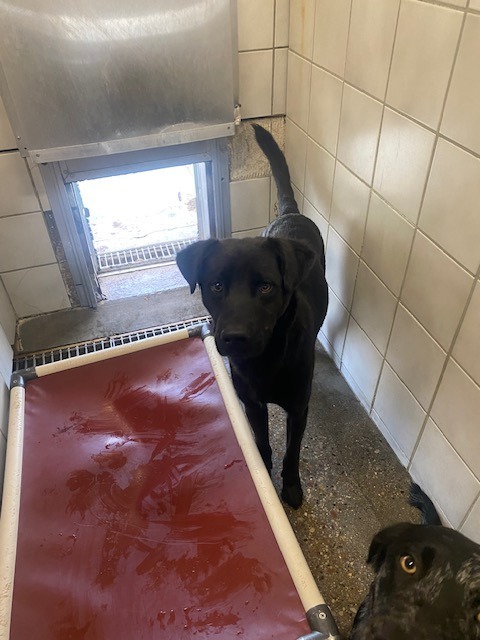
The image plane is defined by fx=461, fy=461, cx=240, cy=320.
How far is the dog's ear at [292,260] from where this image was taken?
115cm

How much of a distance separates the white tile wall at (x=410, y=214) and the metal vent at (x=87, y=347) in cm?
81

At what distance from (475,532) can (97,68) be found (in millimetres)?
1900

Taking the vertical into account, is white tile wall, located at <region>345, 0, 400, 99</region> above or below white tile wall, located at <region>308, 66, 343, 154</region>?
above

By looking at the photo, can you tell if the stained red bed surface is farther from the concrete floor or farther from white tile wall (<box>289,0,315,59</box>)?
white tile wall (<box>289,0,315,59</box>)

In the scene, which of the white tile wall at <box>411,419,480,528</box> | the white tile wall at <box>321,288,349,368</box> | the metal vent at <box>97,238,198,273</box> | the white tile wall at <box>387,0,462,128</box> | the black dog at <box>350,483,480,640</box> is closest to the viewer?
the black dog at <box>350,483,480,640</box>

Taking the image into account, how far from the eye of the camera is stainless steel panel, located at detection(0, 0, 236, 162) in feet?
5.04

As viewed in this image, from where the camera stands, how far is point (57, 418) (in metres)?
1.53

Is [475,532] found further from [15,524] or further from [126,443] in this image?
[15,524]

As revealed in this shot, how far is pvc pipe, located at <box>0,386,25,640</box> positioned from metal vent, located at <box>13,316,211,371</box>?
0.43 meters

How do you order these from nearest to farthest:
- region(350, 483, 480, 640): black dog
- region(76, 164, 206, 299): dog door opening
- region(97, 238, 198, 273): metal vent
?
region(350, 483, 480, 640): black dog, region(76, 164, 206, 299): dog door opening, region(97, 238, 198, 273): metal vent

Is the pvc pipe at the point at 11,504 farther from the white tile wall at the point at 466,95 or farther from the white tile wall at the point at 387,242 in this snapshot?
the white tile wall at the point at 466,95

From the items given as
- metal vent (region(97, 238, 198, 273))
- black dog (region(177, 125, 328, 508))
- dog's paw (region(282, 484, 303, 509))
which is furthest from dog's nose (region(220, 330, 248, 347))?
metal vent (region(97, 238, 198, 273))

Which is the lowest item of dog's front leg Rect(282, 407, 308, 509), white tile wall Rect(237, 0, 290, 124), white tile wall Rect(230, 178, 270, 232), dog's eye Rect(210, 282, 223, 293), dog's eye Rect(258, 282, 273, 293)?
dog's front leg Rect(282, 407, 308, 509)


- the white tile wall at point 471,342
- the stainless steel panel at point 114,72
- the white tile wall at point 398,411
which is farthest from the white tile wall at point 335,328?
the stainless steel panel at point 114,72
